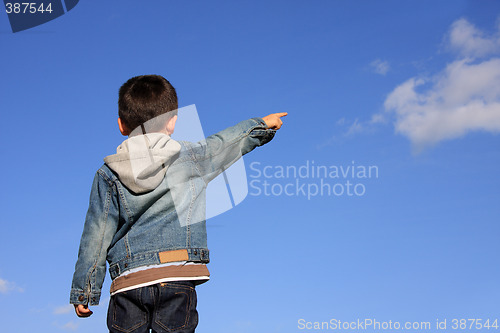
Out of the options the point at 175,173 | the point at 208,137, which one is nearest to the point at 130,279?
the point at 175,173

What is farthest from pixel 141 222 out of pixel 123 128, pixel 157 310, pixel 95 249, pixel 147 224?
pixel 123 128

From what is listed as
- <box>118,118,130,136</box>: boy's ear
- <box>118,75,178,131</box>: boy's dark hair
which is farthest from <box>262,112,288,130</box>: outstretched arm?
<box>118,118,130,136</box>: boy's ear

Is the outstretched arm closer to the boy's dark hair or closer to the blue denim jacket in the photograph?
the blue denim jacket

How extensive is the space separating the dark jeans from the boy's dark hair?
50.3 inches

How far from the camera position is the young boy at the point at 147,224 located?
3934mm

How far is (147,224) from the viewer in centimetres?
411

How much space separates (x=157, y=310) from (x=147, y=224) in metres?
0.64

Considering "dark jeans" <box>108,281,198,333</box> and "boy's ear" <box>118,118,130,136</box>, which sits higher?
"boy's ear" <box>118,118,130,136</box>

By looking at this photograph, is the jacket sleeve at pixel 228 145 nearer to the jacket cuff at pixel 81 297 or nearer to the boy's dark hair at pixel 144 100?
the boy's dark hair at pixel 144 100

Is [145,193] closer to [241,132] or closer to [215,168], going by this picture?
[215,168]

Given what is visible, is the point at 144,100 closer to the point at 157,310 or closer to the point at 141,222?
the point at 141,222

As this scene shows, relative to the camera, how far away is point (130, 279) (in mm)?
3990

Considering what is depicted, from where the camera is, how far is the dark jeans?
12.7ft

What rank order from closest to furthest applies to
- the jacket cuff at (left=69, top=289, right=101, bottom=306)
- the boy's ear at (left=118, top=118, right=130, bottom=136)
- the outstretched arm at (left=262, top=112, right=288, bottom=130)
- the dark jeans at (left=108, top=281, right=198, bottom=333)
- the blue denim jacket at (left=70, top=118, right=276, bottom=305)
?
the dark jeans at (left=108, top=281, right=198, bottom=333) < the blue denim jacket at (left=70, top=118, right=276, bottom=305) < the jacket cuff at (left=69, top=289, right=101, bottom=306) < the boy's ear at (left=118, top=118, right=130, bottom=136) < the outstretched arm at (left=262, top=112, right=288, bottom=130)
